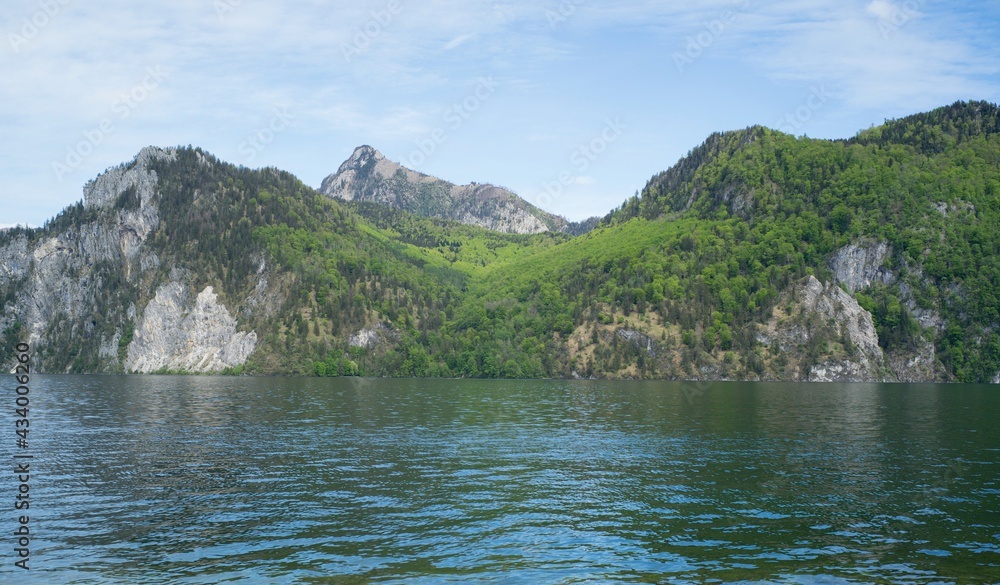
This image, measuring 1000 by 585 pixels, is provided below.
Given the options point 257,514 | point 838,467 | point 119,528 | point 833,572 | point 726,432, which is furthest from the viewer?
point 726,432

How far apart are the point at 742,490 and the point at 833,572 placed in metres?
16.3

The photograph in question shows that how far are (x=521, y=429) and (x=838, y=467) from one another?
35614 mm

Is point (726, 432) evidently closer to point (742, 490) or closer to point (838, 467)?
point (838, 467)

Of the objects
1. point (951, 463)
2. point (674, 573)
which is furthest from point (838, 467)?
point (674, 573)

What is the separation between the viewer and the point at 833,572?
30359 millimetres

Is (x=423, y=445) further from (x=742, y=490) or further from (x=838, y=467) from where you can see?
(x=838, y=467)

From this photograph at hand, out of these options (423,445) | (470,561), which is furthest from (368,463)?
(470,561)

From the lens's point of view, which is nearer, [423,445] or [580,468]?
[580,468]

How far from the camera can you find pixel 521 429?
264ft

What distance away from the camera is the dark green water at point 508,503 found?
30969 millimetres

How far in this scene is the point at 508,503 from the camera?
42781 mm

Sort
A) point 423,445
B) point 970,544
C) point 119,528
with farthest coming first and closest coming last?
point 423,445 → point 119,528 → point 970,544

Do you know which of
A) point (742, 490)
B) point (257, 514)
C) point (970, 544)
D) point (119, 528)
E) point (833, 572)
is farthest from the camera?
point (742, 490)

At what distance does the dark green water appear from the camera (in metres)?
31.0
